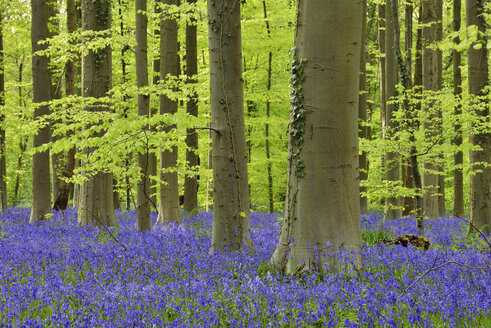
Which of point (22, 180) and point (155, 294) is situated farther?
point (22, 180)

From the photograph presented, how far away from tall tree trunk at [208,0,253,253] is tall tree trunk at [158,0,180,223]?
577cm

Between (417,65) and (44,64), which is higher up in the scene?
(417,65)

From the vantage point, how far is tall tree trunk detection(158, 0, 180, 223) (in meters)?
12.7

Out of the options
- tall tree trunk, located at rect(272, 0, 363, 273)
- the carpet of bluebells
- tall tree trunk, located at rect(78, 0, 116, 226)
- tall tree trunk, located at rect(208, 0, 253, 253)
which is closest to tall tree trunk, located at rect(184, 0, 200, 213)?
tall tree trunk, located at rect(78, 0, 116, 226)

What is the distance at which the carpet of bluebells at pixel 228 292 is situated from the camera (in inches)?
142

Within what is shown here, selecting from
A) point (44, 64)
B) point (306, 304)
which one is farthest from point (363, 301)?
point (44, 64)

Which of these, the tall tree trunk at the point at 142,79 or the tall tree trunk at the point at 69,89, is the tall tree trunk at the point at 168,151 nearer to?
the tall tree trunk at the point at 142,79

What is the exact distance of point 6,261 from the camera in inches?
266

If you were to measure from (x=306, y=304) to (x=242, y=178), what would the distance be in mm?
3368

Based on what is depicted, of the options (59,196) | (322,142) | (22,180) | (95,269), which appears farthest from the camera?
(22,180)

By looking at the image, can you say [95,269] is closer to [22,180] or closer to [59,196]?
[59,196]

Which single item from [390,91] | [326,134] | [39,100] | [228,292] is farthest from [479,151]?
[39,100]

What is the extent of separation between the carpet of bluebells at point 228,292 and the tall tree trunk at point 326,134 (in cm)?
46

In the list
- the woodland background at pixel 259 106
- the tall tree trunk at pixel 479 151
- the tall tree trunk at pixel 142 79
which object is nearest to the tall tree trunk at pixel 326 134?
the woodland background at pixel 259 106
